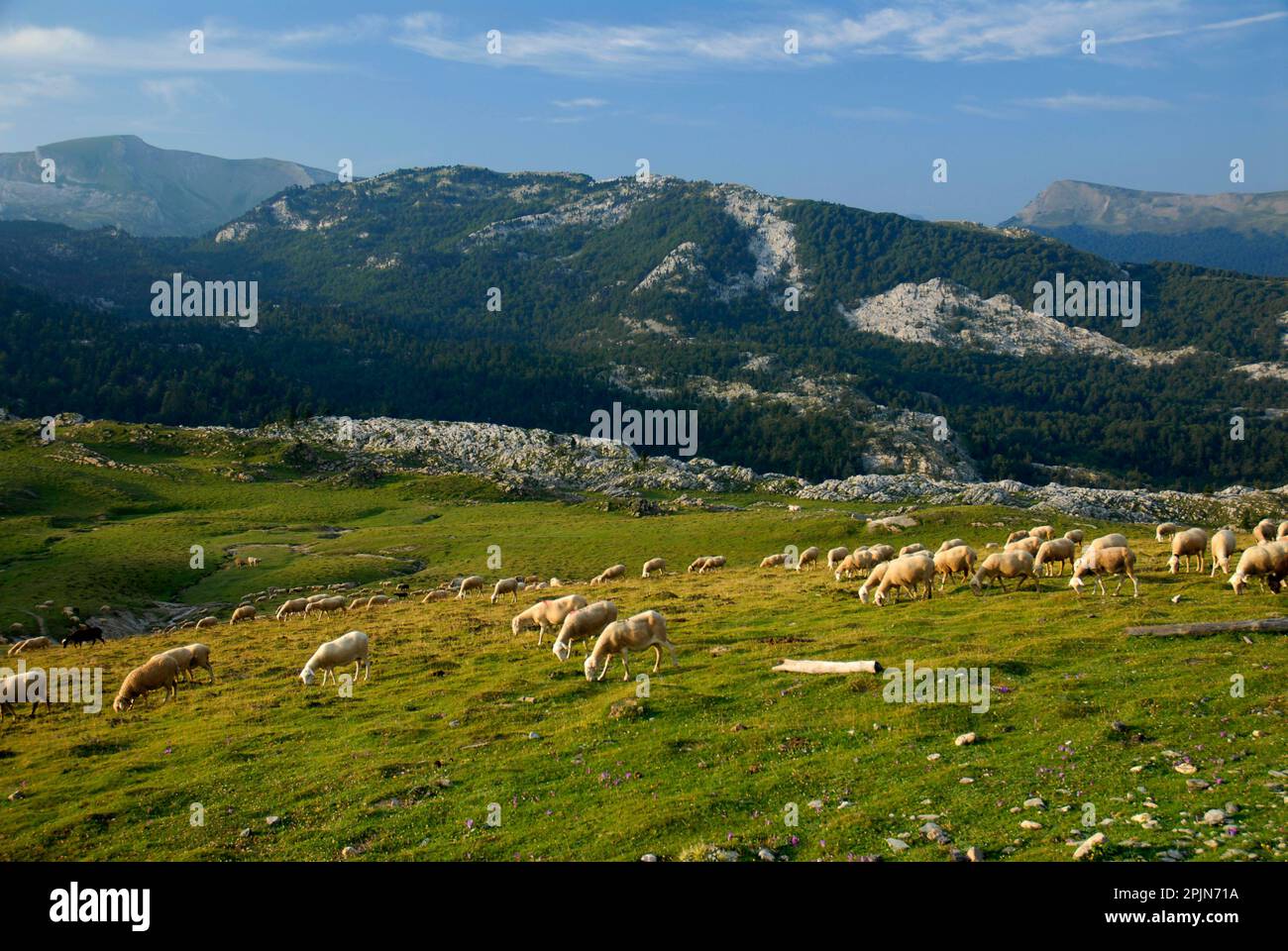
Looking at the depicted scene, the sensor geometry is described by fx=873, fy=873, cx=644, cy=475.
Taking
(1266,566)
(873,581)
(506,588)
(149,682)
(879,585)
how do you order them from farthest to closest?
1. (506,588)
2. (873,581)
3. (879,585)
4. (149,682)
5. (1266,566)

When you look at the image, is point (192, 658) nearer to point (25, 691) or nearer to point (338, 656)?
point (25, 691)

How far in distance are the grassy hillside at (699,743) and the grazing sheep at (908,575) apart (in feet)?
4.13

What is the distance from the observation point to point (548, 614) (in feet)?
122

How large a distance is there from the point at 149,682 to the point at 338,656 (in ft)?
22.7

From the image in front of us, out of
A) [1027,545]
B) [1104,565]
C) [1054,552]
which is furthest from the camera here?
[1027,545]

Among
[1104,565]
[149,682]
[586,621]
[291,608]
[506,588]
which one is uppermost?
[1104,565]

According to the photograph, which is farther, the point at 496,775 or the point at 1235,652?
the point at 1235,652

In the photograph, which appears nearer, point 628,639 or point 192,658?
point 628,639

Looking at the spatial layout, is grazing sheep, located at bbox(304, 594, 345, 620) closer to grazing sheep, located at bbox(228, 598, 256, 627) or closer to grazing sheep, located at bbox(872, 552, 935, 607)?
grazing sheep, located at bbox(228, 598, 256, 627)

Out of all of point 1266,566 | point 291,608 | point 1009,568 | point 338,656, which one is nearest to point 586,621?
point 338,656
